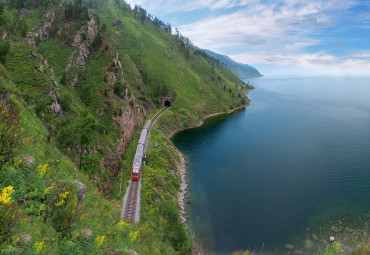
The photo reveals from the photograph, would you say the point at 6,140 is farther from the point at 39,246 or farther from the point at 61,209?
the point at 39,246

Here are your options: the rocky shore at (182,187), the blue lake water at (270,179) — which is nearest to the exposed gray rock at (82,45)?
the rocky shore at (182,187)

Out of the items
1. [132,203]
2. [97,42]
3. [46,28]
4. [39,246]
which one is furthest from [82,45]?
[39,246]

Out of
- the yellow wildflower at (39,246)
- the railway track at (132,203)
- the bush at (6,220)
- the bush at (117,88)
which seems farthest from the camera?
the bush at (117,88)

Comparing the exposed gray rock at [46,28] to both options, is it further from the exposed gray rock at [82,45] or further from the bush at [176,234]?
the bush at [176,234]

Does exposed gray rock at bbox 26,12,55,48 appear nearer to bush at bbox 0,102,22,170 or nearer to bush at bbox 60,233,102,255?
bush at bbox 0,102,22,170

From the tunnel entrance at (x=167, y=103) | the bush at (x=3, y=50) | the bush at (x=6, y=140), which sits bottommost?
the bush at (x=6, y=140)

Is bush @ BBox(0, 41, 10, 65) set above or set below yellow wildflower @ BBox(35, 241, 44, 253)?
above

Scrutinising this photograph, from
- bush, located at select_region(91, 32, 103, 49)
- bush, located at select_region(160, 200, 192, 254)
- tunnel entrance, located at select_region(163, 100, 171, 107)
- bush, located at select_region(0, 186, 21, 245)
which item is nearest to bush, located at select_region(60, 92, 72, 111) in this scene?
bush, located at select_region(160, 200, 192, 254)
